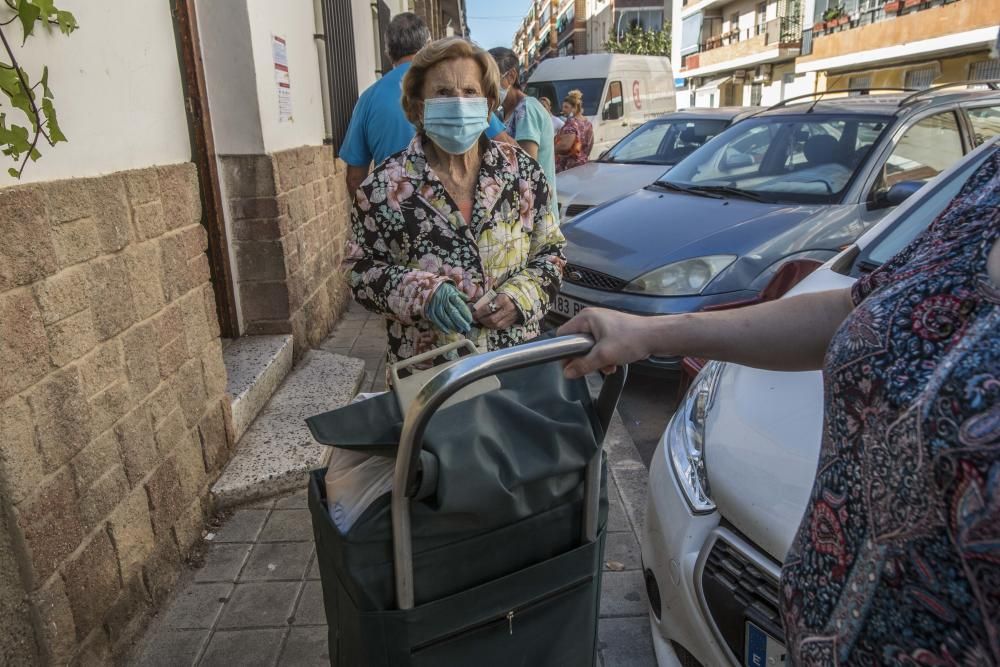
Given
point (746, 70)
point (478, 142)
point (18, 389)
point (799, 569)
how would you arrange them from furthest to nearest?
point (746, 70) → point (478, 142) → point (18, 389) → point (799, 569)

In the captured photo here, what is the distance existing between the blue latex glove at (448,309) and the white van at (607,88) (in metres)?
10.7

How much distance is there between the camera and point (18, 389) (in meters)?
1.90

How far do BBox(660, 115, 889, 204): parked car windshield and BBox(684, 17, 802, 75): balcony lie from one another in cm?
3022

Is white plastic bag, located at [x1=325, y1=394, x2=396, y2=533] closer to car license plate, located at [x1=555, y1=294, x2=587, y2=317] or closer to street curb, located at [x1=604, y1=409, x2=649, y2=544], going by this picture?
street curb, located at [x1=604, y1=409, x2=649, y2=544]

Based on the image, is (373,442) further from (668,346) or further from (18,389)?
(18,389)

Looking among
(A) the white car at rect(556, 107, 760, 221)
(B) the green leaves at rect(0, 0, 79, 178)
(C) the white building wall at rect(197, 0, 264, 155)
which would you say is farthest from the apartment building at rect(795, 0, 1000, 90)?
(B) the green leaves at rect(0, 0, 79, 178)

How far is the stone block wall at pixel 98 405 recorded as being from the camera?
1.91m

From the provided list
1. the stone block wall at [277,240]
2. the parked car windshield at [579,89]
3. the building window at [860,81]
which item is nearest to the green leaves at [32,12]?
the stone block wall at [277,240]

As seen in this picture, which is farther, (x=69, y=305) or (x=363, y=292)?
(x=363, y=292)

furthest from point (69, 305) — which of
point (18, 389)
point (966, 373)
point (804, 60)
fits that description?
point (804, 60)

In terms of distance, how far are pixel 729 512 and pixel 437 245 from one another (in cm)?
Answer: 113

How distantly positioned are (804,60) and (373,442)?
32813 mm

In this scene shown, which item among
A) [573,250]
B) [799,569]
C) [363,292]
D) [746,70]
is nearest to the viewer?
[799,569]

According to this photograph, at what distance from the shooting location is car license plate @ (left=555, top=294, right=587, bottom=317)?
4.83 m
